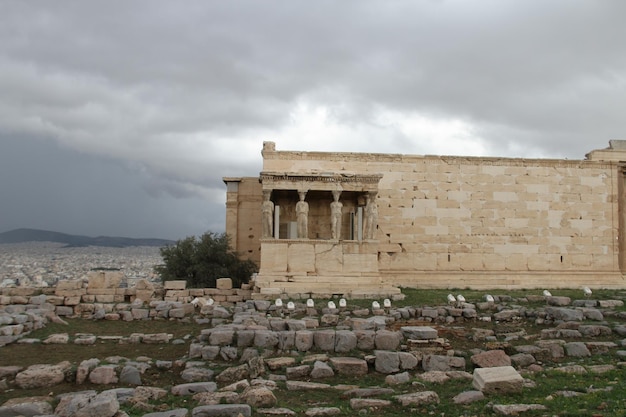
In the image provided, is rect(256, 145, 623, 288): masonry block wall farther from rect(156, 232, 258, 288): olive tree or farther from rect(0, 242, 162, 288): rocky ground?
rect(0, 242, 162, 288): rocky ground

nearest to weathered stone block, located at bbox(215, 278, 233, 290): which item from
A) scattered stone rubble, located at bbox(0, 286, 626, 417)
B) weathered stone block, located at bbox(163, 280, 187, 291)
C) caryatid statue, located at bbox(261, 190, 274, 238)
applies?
weathered stone block, located at bbox(163, 280, 187, 291)

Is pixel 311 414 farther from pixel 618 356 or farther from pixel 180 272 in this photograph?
pixel 180 272

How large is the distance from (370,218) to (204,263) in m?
7.13

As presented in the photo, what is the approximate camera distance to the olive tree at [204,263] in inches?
881

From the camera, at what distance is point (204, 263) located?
22.4 metres

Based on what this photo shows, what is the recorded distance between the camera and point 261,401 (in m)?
7.46

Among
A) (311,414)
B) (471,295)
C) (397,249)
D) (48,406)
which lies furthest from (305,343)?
(397,249)

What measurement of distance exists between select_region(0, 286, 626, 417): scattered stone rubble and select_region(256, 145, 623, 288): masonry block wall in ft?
19.7

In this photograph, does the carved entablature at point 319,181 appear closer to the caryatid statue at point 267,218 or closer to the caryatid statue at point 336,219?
the caryatid statue at point 336,219

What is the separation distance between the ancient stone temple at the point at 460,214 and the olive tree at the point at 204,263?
145cm

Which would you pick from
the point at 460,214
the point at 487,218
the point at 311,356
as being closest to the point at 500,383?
the point at 311,356

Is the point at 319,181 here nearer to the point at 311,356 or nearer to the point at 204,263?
the point at 204,263

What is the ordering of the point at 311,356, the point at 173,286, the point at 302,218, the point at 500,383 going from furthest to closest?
the point at 302,218 → the point at 173,286 → the point at 311,356 → the point at 500,383

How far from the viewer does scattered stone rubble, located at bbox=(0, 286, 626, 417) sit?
24.8 feet
